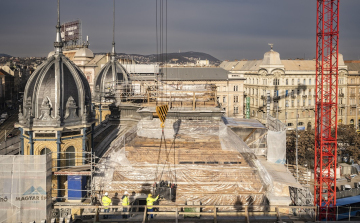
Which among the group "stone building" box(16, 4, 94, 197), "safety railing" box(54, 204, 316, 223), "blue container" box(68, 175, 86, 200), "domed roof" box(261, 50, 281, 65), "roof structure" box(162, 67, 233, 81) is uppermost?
"domed roof" box(261, 50, 281, 65)

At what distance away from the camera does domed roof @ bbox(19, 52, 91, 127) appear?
25.8 metres

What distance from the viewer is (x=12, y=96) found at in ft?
461

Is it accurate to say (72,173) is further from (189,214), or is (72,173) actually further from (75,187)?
(189,214)

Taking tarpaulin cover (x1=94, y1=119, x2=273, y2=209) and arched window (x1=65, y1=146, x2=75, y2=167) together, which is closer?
tarpaulin cover (x1=94, y1=119, x2=273, y2=209)

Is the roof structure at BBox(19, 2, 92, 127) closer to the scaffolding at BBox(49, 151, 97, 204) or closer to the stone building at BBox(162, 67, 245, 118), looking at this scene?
the scaffolding at BBox(49, 151, 97, 204)

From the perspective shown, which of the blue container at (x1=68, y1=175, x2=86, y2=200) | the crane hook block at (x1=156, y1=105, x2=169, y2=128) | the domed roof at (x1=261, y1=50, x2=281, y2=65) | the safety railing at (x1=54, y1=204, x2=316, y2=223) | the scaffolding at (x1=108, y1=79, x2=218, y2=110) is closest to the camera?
the safety railing at (x1=54, y1=204, x2=316, y2=223)

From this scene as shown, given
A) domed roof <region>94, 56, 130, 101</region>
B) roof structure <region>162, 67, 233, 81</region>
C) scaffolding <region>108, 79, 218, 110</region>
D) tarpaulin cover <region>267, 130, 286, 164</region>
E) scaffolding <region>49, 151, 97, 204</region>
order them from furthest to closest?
roof structure <region>162, 67, 233, 81</region>
domed roof <region>94, 56, 130, 101</region>
tarpaulin cover <region>267, 130, 286, 164</region>
scaffolding <region>108, 79, 218, 110</region>
scaffolding <region>49, 151, 97, 204</region>

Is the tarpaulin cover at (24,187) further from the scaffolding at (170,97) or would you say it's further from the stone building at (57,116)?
the scaffolding at (170,97)

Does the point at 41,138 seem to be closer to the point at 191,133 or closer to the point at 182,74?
the point at 191,133

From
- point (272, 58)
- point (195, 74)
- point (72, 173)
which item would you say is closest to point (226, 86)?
point (195, 74)

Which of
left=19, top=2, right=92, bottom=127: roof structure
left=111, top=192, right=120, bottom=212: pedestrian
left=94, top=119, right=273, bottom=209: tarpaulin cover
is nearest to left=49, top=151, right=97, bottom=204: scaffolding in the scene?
left=94, top=119, right=273, bottom=209: tarpaulin cover

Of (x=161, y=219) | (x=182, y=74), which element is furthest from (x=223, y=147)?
(x=182, y=74)

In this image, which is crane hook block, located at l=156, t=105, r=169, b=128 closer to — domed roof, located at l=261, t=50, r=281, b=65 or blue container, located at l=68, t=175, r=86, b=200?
blue container, located at l=68, t=175, r=86, b=200

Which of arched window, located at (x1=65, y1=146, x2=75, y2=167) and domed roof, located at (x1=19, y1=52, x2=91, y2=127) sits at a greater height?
domed roof, located at (x1=19, y1=52, x2=91, y2=127)
